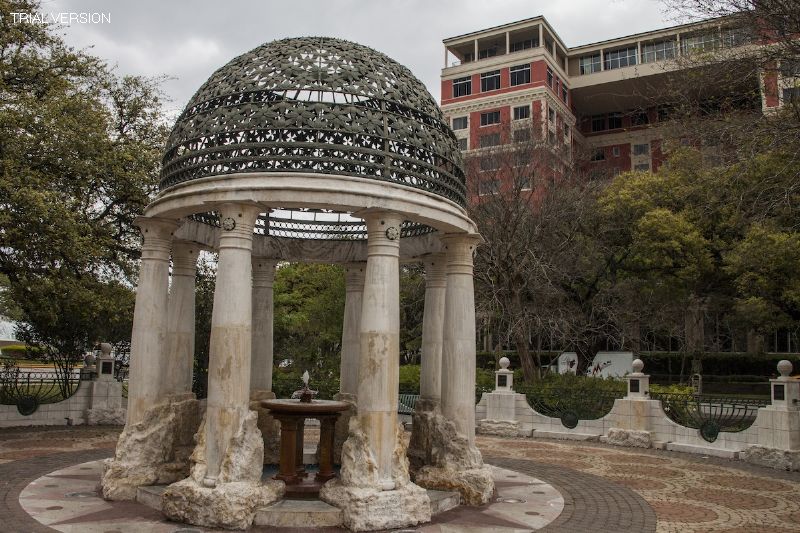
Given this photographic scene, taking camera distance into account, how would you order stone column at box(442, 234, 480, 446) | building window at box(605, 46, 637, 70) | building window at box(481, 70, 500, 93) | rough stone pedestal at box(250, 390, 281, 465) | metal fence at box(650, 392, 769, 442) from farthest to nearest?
building window at box(605, 46, 637, 70) < building window at box(481, 70, 500, 93) < metal fence at box(650, 392, 769, 442) < rough stone pedestal at box(250, 390, 281, 465) < stone column at box(442, 234, 480, 446)

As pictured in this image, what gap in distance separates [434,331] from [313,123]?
5633mm

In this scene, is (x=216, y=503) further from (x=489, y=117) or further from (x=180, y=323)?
(x=489, y=117)

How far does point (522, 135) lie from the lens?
33.1 m

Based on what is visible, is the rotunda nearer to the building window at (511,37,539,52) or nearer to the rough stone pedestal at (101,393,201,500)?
the rough stone pedestal at (101,393,201,500)

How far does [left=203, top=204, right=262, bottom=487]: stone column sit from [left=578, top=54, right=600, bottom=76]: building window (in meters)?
64.4

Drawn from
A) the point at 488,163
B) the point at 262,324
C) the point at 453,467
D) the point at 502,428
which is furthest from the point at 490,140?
the point at 453,467

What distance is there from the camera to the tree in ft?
59.2

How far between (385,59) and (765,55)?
8.07m

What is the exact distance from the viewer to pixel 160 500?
A: 10.5 meters

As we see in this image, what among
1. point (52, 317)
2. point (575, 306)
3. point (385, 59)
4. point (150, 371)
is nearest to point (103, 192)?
point (52, 317)

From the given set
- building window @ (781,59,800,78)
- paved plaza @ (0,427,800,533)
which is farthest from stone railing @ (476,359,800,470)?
building window @ (781,59,800,78)

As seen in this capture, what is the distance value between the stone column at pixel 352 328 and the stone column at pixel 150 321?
4.67 metres

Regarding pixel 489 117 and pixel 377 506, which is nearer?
pixel 377 506

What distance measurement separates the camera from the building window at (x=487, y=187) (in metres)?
30.8
